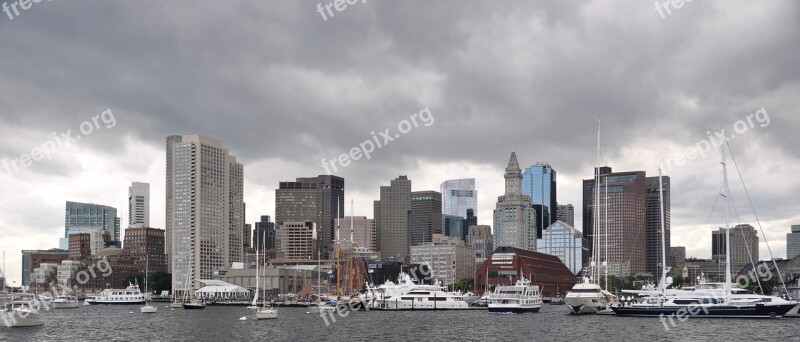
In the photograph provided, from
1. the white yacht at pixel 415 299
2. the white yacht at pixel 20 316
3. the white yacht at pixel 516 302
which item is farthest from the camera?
the white yacht at pixel 415 299

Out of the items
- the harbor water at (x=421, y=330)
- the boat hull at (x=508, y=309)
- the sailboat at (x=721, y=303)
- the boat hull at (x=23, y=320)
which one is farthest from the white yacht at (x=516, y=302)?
the boat hull at (x=23, y=320)

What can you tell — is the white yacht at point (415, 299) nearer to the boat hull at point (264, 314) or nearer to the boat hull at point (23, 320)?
the boat hull at point (264, 314)

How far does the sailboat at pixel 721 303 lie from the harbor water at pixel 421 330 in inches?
55.8

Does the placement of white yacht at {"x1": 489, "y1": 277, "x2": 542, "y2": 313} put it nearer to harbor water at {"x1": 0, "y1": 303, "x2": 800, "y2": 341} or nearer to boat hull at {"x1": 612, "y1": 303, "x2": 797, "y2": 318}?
harbor water at {"x1": 0, "y1": 303, "x2": 800, "y2": 341}

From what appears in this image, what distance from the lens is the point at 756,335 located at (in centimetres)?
9525

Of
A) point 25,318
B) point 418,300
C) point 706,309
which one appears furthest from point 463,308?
point 25,318

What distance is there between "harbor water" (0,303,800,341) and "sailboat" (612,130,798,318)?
142 centimetres

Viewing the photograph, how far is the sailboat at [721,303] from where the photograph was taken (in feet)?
387

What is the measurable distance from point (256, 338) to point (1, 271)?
79.4 meters

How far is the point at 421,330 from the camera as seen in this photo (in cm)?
11056

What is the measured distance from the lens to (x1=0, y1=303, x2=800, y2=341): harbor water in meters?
97.4

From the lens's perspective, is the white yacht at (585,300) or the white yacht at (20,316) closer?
the white yacht at (20,316)

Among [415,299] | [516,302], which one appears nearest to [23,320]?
[415,299]

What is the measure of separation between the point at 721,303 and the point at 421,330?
149ft
